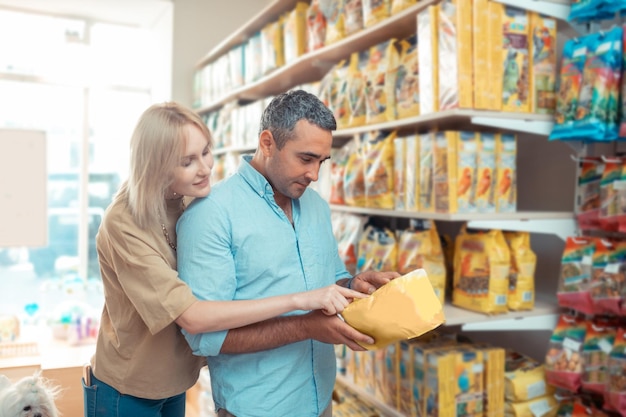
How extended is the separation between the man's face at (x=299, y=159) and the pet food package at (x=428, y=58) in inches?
30.4

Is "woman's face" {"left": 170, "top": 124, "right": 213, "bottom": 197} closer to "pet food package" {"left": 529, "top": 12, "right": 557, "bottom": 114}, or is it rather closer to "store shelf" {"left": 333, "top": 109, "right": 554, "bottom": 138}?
"store shelf" {"left": 333, "top": 109, "right": 554, "bottom": 138}

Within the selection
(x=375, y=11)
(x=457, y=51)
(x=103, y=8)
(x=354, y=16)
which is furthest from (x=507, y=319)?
(x=103, y=8)

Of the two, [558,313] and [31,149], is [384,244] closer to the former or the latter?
[558,313]

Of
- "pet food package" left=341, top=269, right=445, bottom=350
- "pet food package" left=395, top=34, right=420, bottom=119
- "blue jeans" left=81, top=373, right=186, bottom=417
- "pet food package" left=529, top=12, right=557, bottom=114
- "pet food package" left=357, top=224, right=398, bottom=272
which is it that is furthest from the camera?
"pet food package" left=357, top=224, right=398, bottom=272

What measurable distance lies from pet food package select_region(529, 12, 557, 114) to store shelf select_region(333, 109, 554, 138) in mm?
45

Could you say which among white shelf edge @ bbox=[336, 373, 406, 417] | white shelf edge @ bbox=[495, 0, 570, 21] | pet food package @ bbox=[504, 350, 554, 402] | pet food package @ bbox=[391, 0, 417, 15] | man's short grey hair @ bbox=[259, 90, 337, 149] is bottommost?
white shelf edge @ bbox=[336, 373, 406, 417]

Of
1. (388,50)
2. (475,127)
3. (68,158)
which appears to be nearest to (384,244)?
(475,127)

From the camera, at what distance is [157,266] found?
4.51 ft

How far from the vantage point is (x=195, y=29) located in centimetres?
516

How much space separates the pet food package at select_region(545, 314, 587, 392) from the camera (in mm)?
2090

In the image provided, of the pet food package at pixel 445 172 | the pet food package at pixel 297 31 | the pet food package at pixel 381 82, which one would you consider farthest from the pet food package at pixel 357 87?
the pet food package at pixel 297 31

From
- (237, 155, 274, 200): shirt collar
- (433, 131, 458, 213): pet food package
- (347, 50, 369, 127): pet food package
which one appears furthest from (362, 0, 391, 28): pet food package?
(237, 155, 274, 200): shirt collar

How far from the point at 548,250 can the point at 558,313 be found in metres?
0.33

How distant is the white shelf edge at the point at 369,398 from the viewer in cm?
232
